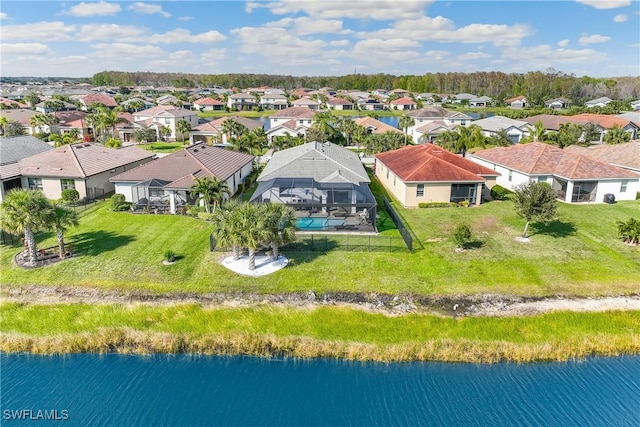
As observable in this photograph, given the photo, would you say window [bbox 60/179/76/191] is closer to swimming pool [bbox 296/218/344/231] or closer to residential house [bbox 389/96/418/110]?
swimming pool [bbox 296/218/344/231]

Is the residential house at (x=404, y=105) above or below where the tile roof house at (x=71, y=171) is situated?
above

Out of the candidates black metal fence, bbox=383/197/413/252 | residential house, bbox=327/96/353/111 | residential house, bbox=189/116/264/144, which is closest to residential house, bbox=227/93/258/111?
residential house, bbox=327/96/353/111

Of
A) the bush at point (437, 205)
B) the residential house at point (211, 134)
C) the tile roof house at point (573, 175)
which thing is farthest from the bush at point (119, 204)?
the tile roof house at point (573, 175)

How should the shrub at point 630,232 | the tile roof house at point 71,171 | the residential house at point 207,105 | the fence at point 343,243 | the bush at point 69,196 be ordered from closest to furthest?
1. the fence at point 343,243
2. the shrub at point 630,232
3. the bush at point 69,196
4. the tile roof house at point 71,171
5. the residential house at point 207,105

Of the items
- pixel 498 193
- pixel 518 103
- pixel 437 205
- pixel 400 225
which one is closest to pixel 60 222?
pixel 400 225

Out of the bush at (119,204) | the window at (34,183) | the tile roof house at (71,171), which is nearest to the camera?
the bush at (119,204)

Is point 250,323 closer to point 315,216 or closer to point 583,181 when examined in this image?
point 315,216

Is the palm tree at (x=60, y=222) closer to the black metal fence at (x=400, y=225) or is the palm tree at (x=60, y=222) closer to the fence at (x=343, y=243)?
the fence at (x=343, y=243)
